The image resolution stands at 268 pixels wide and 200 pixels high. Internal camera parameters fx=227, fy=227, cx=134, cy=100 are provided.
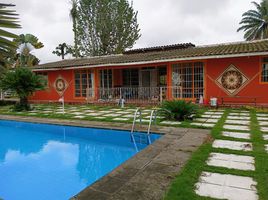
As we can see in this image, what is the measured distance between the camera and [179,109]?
25.0 feet

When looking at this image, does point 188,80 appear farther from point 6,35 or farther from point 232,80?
point 6,35

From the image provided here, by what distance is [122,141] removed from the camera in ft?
21.7

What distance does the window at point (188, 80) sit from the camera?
37.8ft

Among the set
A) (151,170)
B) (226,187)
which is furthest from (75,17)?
(226,187)

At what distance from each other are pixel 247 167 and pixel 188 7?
1273cm

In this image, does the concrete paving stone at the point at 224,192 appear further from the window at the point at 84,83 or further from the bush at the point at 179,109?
the window at the point at 84,83

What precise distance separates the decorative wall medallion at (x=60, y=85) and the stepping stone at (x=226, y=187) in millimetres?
13628

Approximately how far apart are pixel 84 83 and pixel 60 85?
2099 millimetres

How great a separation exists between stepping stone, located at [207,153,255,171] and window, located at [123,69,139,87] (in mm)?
12391

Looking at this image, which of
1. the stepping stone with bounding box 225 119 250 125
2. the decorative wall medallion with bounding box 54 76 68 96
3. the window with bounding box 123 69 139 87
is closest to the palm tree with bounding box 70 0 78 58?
the decorative wall medallion with bounding box 54 76 68 96

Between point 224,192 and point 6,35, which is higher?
point 6,35

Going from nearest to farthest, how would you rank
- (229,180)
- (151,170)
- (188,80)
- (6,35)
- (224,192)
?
(6,35) < (224,192) < (229,180) < (151,170) < (188,80)

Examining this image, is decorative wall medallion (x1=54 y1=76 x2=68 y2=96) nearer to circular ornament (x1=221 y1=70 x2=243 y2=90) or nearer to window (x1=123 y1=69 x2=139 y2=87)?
window (x1=123 y1=69 x2=139 y2=87)

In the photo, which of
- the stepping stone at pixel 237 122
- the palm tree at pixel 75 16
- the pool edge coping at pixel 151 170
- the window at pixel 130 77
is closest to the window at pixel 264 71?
the stepping stone at pixel 237 122
